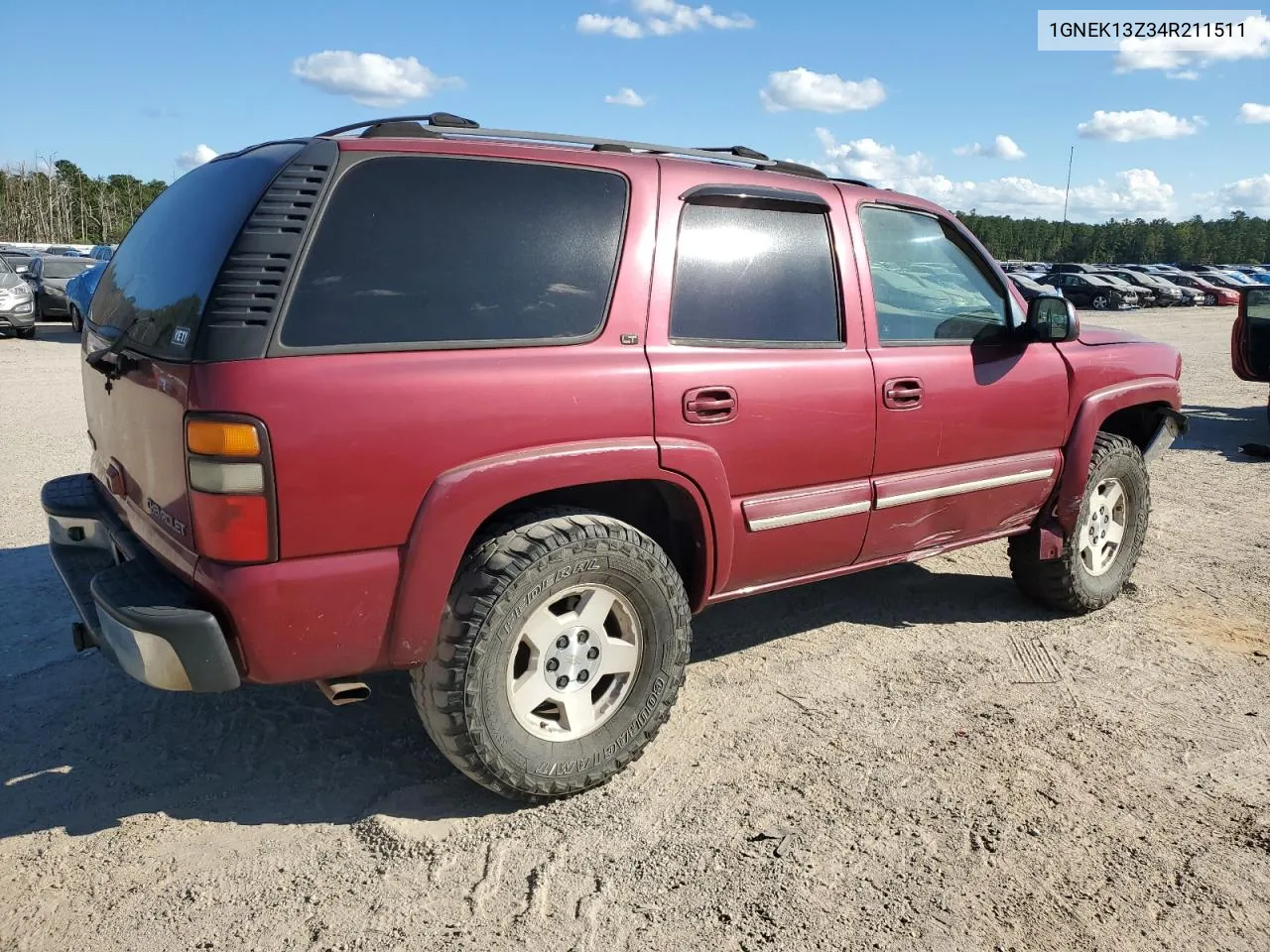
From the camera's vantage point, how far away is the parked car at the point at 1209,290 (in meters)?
39.3

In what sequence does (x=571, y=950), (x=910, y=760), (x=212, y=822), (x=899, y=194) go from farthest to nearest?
(x=899, y=194) < (x=910, y=760) < (x=212, y=822) < (x=571, y=950)

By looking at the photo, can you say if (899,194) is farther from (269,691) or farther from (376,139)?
(269,691)

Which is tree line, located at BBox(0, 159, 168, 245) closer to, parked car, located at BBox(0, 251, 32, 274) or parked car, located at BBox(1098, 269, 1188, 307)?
parked car, located at BBox(0, 251, 32, 274)

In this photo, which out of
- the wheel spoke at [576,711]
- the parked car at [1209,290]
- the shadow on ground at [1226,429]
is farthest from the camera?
the parked car at [1209,290]

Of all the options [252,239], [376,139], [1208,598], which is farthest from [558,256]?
[1208,598]

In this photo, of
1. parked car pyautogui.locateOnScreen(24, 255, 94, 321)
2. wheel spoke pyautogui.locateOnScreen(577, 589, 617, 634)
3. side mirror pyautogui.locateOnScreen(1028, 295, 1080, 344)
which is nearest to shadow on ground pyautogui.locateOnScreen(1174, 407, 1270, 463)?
side mirror pyautogui.locateOnScreen(1028, 295, 1080, 344)

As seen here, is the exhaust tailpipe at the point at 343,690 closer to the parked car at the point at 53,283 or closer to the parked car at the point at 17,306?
the parked car at the point at 17,306

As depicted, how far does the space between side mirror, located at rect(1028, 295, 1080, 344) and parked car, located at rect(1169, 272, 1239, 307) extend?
133ft

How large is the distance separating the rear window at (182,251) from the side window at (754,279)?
1.27 meters

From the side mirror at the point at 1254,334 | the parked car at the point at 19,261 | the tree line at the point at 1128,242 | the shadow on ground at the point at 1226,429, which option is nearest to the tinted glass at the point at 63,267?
the parked car at the point at 19,261

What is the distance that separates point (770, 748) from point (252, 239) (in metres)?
2.30

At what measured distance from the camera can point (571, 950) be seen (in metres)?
2.42

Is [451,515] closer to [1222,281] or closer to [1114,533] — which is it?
[1114,533]

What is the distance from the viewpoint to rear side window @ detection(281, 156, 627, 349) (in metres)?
2.60
